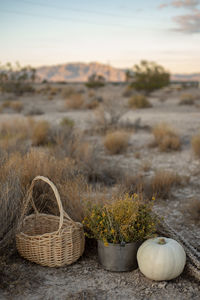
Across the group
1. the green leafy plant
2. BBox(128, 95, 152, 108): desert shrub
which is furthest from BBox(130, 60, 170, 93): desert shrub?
the green leafy plant

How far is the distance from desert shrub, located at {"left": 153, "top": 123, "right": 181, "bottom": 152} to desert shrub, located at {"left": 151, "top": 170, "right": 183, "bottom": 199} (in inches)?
126

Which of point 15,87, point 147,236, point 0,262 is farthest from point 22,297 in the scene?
point 15,87

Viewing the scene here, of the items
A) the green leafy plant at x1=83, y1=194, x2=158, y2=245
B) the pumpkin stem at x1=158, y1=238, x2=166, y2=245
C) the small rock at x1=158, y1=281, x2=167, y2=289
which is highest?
the green leafy plant at x1=83, y1=194, x2=158, y2=245

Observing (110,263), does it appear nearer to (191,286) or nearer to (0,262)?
(191,286)

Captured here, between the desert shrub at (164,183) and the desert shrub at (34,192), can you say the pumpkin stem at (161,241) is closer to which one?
the desert shrub at (34,192)

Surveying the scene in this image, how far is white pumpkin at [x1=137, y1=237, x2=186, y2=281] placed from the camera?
10.9 ft

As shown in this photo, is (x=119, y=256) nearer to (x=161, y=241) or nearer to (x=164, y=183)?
(x=161, y=241)

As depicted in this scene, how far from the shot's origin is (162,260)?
3.31 metres

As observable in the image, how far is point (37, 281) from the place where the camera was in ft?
11.1

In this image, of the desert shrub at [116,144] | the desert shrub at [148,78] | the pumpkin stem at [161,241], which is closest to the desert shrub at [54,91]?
the desert shrub at [148,78]

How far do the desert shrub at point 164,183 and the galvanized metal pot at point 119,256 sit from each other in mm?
2359

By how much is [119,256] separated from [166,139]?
6697 mm

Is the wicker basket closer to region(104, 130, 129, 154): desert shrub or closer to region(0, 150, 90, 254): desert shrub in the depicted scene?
region(0, 150, 90, 254): desert shrub

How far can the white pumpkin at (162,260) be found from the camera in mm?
3316
